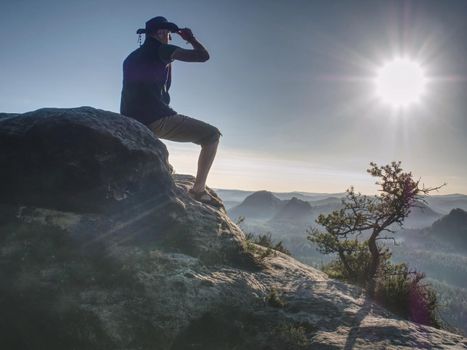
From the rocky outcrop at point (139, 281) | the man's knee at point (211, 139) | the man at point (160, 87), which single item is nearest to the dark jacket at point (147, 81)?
the man at point (160, 87)

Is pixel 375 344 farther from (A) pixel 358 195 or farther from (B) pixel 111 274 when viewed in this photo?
(A) pixel 358 195

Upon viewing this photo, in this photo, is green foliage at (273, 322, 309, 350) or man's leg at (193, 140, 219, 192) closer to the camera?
green foliage at (273, 322, 309, 350)

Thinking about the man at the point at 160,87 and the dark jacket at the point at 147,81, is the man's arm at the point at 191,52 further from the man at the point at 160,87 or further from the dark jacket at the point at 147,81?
the dark jacket at the point at 147,81

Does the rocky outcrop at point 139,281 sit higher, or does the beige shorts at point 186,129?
the beige shorts at point 186,129

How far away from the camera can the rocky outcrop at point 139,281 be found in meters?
5.03

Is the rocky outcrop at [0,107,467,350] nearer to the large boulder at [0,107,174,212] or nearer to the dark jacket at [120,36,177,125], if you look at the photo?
the large boulder at [0,107,174,212]

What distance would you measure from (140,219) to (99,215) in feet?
2.79

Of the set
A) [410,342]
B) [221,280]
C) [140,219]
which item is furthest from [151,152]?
[410,342]

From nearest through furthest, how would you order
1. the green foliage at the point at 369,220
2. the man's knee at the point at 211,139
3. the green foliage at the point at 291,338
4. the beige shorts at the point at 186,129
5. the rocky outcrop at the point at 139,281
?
the rocky outcrop at the point at 139,281, the green foliage at the point at 291,338, the beige shorts at the point at 186,129, the man's knee at the point at 211,139, the green foliage at the point at 369,220

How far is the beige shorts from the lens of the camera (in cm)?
859

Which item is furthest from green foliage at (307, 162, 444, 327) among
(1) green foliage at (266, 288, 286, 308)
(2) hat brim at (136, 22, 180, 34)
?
(2) hat brim at (136, 22, 180, 34)

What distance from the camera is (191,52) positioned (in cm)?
802

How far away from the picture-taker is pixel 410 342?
5508mm

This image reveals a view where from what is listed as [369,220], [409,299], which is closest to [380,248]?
[369,220]
